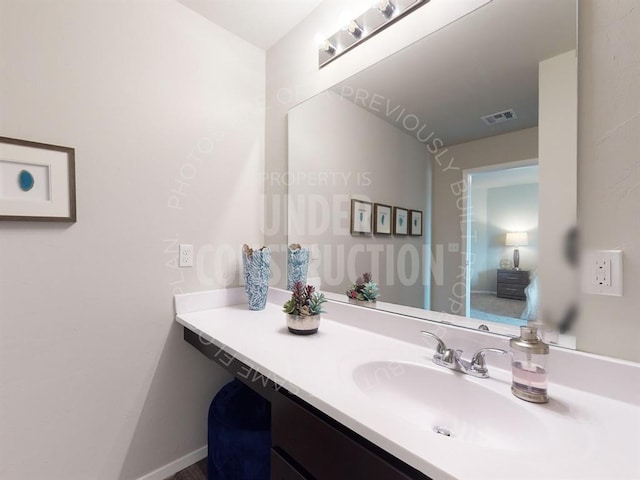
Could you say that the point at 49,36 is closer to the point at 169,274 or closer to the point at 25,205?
the point at 25,205

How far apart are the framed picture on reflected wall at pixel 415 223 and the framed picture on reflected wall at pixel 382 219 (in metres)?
0.09

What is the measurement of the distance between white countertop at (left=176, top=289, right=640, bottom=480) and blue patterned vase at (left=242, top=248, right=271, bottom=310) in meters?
0.32

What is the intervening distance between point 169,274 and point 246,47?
138 cm

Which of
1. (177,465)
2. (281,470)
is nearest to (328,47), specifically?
(281,470)

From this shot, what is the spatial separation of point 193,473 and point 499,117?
2036 mm

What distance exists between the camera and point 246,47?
5.48 ft

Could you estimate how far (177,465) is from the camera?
141 cm

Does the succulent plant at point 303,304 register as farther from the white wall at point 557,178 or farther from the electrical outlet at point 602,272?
the electrical outlet at point 602,272

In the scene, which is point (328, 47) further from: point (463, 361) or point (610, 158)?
point (463, 361)

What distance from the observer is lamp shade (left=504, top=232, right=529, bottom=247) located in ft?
2.77

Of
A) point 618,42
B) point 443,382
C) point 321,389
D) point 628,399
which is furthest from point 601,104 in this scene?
point 321,389

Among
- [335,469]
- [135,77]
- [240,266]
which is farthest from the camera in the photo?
[240,266]

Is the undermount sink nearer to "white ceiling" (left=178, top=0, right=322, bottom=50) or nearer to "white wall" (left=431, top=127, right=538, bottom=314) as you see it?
"white wall" (left=431, top=127, right=538, bottom=314)

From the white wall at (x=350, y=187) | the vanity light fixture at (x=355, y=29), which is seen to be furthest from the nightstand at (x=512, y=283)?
the vanity light fixture at (x=355, y=29)
